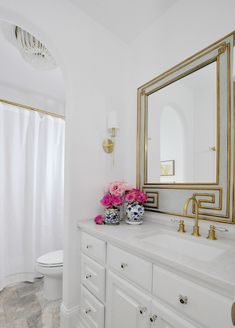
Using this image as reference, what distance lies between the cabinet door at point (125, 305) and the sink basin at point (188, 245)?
263 mm

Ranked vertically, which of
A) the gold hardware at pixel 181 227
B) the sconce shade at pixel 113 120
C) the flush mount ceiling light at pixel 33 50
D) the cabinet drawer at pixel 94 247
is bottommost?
the cabinet drawer at pixel 94 247

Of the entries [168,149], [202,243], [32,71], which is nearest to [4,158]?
[32,71]

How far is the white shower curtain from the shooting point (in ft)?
7.48

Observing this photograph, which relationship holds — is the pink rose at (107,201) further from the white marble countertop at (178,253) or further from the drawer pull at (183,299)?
the drawer pull at (183,299)

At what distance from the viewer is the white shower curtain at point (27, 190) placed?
2281 mm

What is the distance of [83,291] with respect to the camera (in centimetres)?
143

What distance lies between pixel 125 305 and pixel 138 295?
144mm

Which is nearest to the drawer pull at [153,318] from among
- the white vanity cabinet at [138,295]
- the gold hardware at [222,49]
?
the white vanity cabinet at [138,295]

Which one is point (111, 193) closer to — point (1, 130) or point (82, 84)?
point (82, 84)

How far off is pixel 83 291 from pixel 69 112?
55.4 inches

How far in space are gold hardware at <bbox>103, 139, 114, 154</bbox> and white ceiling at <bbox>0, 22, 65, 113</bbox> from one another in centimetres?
127

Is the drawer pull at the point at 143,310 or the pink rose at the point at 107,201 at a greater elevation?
the pink rose at the point at 107,201

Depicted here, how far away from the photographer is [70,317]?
144 centimetres

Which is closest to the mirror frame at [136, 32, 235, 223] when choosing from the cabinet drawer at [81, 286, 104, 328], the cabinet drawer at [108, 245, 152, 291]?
the cabinet drawer at [108, 245, 152, 291]
